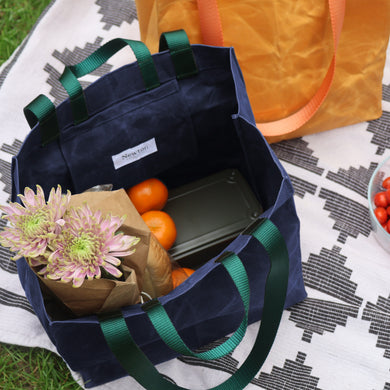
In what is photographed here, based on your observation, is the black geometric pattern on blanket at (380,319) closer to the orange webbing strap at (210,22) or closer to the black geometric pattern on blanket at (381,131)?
the black geometric pattern on blanket at (381,131)

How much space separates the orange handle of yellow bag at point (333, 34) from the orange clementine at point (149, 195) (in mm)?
221

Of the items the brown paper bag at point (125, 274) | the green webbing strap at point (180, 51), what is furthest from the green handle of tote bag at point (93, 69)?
the brown paper bag at point (125, 274)

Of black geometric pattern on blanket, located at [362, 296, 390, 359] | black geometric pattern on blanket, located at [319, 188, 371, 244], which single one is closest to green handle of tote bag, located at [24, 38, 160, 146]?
black geometric pattern on blanket, located at [319, 188, 371, 244]

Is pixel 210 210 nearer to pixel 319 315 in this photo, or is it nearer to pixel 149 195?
pixel 149 195

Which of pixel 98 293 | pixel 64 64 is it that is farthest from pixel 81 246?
pixel 64 64

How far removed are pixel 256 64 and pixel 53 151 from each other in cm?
38

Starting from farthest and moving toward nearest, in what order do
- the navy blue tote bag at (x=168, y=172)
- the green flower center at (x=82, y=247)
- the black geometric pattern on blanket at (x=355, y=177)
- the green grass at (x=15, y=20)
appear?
the green grass at (x=15, y=20)
the black geometric pattern on blanket at (x=355, y=177)
the navy blue tote bag at (x=168, y=172)
the green flower center at (x=82, y=247)

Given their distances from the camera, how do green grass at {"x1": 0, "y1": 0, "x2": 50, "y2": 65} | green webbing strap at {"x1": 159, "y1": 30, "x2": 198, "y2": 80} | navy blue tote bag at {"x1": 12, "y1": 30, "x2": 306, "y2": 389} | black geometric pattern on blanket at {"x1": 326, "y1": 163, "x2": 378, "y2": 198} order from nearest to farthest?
navy blue tote bag at {"x1": 12, "y1": 30, "x2": 306, "y2": 389} → green webbing strap at {"x1": 159, "y1": 30, "x2": 198, "y2": 80} → black geometric pattern on blanket at {"x1": 326, "y1": 163, "x2": 378, "y2": 198} → green grass at {"x1": 0, "y1": 0, "x2": 50, "y2": 65}

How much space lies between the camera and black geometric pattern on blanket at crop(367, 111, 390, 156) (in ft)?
3.53

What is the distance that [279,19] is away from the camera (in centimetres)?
88

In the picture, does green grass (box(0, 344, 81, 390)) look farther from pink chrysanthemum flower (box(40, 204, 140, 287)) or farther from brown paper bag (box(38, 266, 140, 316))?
pink chrysanthemum flower (box(40, 204, 140, 287))

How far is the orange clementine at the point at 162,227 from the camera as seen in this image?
35.1 inches

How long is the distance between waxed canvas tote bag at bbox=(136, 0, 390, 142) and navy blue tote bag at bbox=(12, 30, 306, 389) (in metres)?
0.06

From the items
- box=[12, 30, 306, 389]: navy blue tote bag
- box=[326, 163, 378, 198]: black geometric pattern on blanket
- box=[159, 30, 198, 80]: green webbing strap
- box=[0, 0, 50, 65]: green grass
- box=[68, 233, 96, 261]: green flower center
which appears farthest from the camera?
box=[0, 0, 50, 65]: green grass
